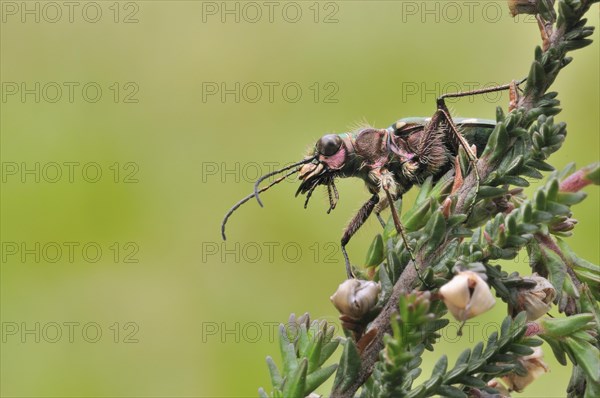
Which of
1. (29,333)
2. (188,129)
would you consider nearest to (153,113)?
(188,129)

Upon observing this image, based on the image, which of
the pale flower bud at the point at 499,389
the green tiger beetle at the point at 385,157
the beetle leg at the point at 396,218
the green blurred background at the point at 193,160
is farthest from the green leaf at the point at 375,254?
the green blurred background at the point at 193,160

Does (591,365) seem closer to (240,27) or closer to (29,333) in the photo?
(29,333)

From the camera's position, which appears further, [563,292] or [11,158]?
[11,158]

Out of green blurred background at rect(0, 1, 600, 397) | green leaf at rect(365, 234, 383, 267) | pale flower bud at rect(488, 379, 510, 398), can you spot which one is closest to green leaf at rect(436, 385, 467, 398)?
pale flower bud at rect(488, 379, 510, 398)

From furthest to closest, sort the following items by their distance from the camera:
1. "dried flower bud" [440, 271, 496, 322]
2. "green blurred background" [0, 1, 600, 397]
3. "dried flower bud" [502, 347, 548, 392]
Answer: "green blurred background" [0, 1, 600, 397] < "dried flower bud" [502, 347, 548, 392] < "dried flower bud" [440, 271, 496, 322]

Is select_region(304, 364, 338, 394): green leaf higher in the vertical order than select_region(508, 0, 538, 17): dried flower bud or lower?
lower

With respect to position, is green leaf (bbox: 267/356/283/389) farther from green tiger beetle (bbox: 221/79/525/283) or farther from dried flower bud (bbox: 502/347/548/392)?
green tiger beetle (bbox: 221/79/525/283)
